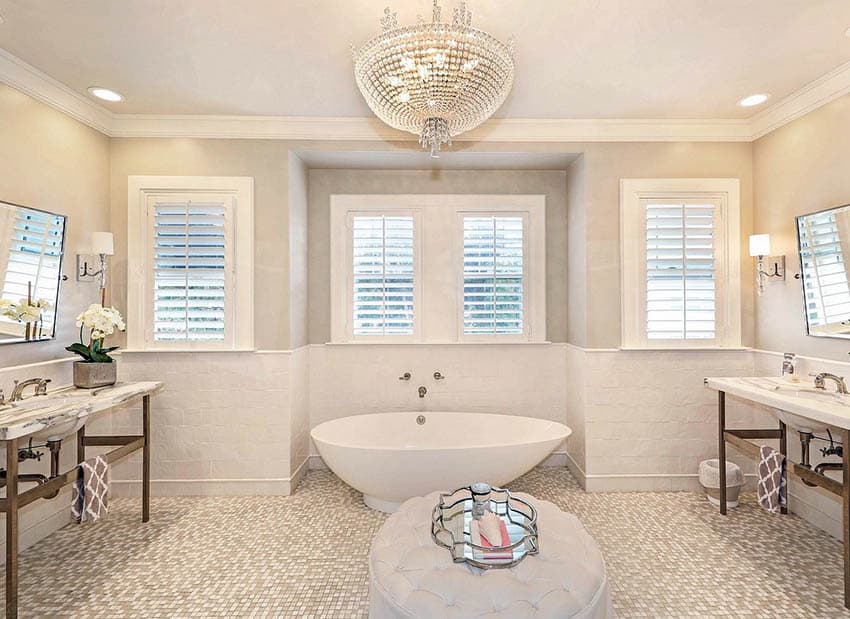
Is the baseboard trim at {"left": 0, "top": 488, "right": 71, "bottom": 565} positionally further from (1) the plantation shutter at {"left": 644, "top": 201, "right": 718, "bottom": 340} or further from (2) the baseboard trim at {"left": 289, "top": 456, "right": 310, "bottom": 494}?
(1) the plantation shutter at {"left": 644, "top": 201, "right": 718, "bottom": 340}

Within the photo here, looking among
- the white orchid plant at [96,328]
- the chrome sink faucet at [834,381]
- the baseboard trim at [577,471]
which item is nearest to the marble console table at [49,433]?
the white orchid plant at [96,328]

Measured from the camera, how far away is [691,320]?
3.55 m

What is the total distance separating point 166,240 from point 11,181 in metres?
0.95

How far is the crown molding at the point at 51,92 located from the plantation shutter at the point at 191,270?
66 cm

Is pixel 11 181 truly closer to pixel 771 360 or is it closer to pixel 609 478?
pixel 609 478

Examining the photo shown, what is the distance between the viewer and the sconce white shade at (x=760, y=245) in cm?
321

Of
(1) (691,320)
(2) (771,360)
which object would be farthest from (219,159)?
(2) (771,360)

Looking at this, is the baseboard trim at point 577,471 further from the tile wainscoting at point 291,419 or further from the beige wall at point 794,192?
the beige wall at point 794,192

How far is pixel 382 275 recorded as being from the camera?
4.02 metres

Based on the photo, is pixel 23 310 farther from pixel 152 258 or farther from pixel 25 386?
pixel 152 258

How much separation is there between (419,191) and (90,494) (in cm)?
306

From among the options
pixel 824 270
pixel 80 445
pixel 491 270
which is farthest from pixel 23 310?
pixel 824 270

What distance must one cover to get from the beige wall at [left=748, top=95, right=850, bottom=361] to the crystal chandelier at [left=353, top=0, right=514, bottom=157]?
231cm

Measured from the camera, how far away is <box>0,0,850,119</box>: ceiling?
2.19 meters
